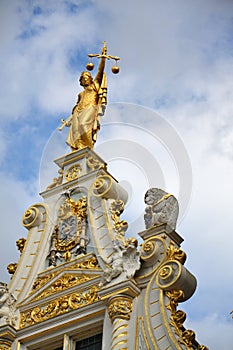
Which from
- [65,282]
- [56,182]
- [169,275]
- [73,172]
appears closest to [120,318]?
[169,275]

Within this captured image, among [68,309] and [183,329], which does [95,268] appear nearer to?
[68,309]

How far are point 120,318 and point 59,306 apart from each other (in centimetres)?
185

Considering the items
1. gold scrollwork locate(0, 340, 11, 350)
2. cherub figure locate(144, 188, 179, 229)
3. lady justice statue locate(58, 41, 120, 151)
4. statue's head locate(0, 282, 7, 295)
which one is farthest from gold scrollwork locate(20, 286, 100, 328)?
lady justice statue locate(58, 41, 120, 151)

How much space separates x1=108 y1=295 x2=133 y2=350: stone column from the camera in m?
21.7

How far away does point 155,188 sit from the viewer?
78.7 feet

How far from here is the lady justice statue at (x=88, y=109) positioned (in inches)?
1070

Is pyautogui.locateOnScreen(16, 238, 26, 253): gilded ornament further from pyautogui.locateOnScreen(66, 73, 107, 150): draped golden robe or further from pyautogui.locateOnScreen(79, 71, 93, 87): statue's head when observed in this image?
pyautogui.locateOnScreen(79, 71, 93, 87): statue's head

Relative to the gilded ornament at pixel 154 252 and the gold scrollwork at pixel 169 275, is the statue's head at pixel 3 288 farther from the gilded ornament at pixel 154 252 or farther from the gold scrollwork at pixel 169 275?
the gold scrollwork at pixel 169 275

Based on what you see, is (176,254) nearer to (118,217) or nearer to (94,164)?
(118,217)

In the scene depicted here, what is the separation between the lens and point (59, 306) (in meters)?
23.4

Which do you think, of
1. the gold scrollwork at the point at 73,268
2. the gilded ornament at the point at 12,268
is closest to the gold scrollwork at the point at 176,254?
the gold scrollwork at the point at 73,268

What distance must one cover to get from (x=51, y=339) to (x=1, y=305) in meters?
1.45

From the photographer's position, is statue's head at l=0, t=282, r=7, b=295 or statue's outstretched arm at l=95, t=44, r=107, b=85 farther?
statue's outstretched arm at l=95, t=44, r=107, b=85

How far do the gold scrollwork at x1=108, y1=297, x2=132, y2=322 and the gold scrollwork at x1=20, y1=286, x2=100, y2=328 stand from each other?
0.70 m
